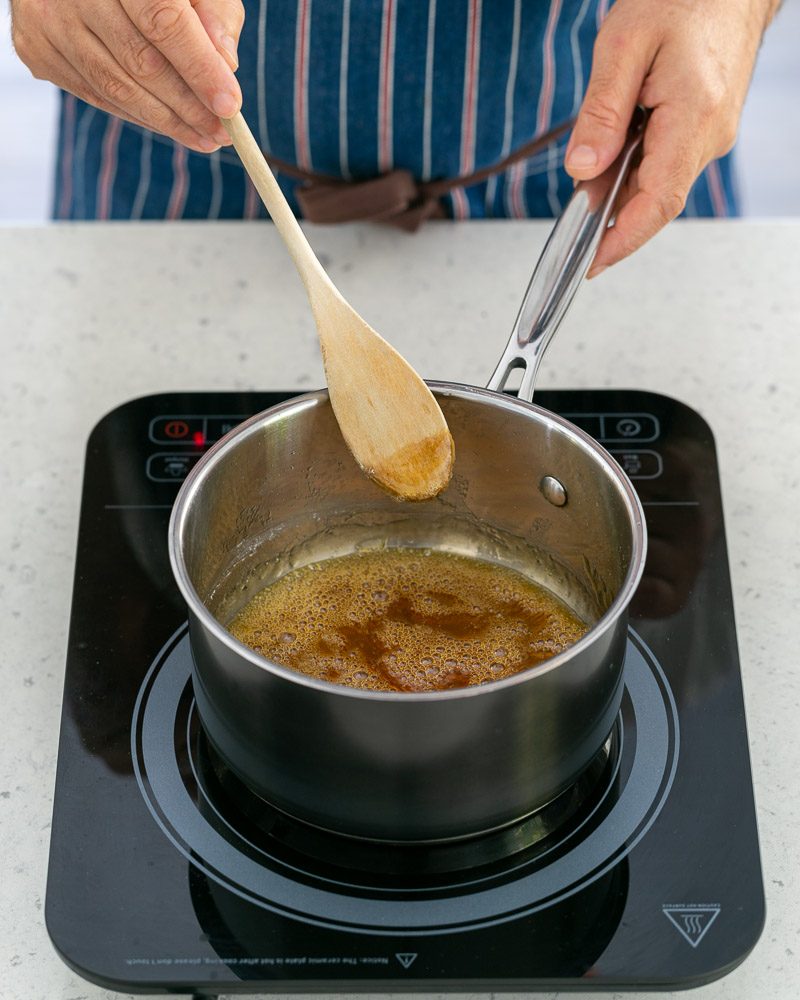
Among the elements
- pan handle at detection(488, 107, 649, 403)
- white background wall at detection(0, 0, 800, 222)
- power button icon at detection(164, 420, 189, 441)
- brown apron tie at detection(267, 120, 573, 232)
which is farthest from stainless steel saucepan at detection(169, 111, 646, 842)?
white background wall at detection(0, 0, 800, 222)

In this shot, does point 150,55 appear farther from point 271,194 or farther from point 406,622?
point 406,622

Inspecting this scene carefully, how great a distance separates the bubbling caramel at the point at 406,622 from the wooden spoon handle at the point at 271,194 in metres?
0.21

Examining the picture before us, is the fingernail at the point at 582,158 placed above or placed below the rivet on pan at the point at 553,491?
above

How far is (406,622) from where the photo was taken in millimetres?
795

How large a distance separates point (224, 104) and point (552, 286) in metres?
0.23

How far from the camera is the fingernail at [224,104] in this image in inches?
28.6

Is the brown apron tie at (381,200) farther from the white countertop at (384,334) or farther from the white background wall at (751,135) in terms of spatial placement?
the white background wall at (751,135)

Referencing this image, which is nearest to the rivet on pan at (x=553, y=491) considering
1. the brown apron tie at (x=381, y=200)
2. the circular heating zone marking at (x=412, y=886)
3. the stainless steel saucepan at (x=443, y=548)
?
the stainless steel saucepan at (x=443, y=548)

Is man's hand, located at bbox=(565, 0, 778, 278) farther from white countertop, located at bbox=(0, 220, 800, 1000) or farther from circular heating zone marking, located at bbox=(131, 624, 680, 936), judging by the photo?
circular heating zone marking, located at bbox=(131, 624, 680, 936)

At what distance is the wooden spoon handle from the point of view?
73 cm

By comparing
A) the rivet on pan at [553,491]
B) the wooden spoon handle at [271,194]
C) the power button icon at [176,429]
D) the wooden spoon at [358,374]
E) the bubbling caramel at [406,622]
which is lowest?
the bubbling caramel at [406,622]

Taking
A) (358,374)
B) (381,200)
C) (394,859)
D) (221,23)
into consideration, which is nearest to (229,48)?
(221,23)

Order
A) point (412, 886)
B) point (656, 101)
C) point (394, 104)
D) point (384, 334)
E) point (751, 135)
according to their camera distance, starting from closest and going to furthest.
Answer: point (412, 886) → point (656, 101) → point (384, 334) → point (394, 104) → point (751, 135)

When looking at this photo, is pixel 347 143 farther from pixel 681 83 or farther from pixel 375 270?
pixel 681 83
